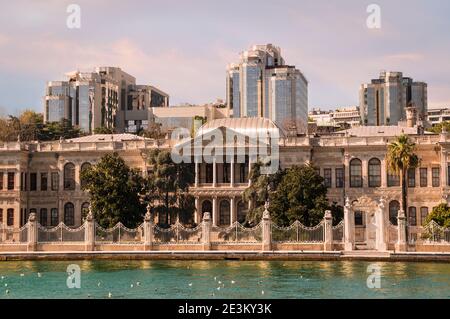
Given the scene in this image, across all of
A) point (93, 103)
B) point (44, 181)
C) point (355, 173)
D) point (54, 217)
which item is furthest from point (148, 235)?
point (93, 103)

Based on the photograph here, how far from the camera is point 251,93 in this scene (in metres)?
143

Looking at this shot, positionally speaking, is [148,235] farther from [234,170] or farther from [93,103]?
[93,103]

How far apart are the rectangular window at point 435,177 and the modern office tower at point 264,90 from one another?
70.4 m

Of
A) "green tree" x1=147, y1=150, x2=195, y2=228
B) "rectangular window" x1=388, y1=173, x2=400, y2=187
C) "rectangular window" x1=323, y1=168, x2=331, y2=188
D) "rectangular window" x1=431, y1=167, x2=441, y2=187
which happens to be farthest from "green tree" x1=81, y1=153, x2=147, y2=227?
"rectangular window" x1=431, y1=167, x2=441, y2=187

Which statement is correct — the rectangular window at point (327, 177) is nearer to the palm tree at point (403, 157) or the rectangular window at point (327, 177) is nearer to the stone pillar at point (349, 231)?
the palm tree at point (403, 157)

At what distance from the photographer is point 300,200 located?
182 feet

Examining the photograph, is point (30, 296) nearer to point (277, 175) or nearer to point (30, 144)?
point (277, 175)

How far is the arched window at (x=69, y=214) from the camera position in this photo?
71062 mm

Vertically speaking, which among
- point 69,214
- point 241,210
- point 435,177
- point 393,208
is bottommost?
point 69,214

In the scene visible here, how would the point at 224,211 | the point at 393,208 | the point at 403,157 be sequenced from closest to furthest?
the point at 403,157 → the point at 393,208 → the point at 224,211

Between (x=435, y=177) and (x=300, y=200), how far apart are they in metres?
15.1

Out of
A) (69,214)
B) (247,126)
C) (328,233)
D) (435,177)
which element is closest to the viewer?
(328,233)
